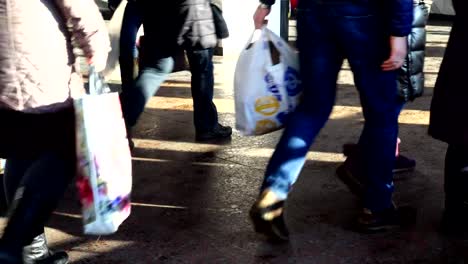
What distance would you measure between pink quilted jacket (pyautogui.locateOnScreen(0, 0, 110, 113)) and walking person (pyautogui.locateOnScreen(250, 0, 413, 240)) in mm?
1011

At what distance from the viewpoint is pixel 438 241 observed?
160 inches

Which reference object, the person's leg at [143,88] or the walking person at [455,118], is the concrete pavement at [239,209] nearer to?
the walking person at [455,118]

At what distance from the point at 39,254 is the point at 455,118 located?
2.10 m

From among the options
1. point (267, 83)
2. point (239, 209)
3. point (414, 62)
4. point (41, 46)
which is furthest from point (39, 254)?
point (414, 62)

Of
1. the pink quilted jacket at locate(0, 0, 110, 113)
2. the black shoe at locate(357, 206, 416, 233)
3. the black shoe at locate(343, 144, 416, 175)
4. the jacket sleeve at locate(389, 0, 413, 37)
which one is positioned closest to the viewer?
the pink quilted jacket at locate(0, 0, 110, 113)

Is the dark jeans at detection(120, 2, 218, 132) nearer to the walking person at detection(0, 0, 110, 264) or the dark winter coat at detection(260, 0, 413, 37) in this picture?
the walking person at detection(0, 0, 110, 264)

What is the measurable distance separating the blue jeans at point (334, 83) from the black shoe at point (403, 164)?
1074mm

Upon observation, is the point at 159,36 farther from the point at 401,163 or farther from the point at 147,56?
the point at 401,163

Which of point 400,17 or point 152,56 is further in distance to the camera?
point 152,56

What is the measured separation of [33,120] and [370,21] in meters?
1.59

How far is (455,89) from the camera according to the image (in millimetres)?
3904

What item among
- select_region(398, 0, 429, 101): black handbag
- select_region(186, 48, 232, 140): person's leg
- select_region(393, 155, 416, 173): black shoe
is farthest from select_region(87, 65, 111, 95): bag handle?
select_region(393, 155, 416, 173): black shoe

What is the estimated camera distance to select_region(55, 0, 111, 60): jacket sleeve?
11.0 ft

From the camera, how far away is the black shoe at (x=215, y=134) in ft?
19.8
